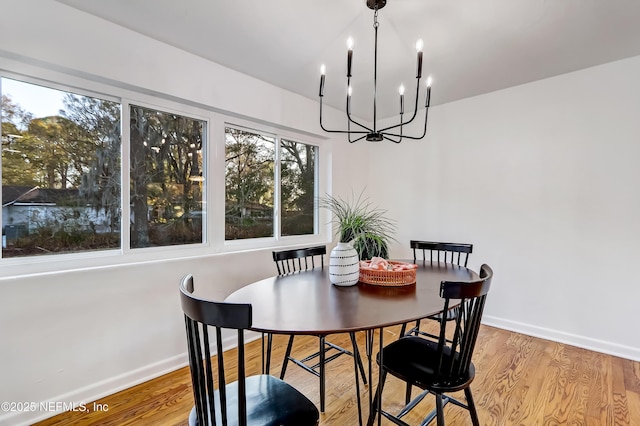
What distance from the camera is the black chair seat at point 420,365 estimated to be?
130cm

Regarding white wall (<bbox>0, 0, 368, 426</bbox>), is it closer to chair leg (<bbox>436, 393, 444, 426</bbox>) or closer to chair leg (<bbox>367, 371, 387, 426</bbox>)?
chair leg (<bbox>367, 371, 387, 426</bbox>)

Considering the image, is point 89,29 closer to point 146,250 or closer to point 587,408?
point 146,250

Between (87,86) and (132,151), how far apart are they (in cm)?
45

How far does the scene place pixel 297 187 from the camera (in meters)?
3.37

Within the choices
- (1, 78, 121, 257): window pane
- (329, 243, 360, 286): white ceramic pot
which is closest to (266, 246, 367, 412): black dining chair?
(329, 243, 360, 286): white ceramic pot

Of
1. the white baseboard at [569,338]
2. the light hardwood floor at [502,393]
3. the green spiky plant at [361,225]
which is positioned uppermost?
the green spiky plant at [361,225]

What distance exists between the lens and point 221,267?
8.22 feet

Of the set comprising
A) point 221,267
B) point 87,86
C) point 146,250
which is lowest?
point 221,267

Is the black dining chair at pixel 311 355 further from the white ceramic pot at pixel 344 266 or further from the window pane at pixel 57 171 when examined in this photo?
the window pane at pixel 57 171

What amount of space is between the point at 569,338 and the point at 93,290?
12.1 ft

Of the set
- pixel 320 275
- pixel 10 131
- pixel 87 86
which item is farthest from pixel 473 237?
pixel 10 131

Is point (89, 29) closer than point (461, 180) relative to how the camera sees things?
Yes

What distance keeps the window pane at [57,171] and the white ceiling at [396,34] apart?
23.5 inches

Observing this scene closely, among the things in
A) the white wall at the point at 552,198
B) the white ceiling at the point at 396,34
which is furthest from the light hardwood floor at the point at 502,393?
the white ceiling at the point at 396,34
